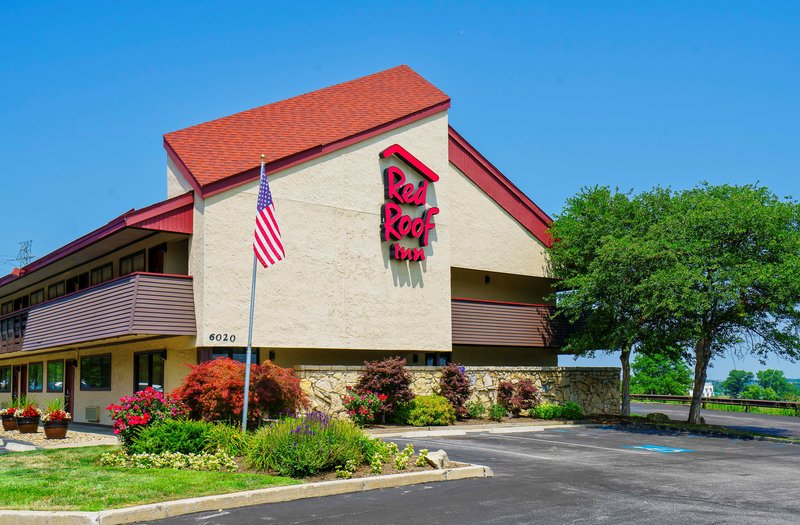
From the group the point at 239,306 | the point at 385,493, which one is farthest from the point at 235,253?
the point at 385,493

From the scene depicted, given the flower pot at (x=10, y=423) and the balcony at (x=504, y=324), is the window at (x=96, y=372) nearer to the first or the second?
the flower pot at (x=10, y=423)

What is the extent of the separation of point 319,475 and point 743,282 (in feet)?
58.6

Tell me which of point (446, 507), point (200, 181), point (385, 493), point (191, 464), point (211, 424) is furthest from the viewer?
point (200, 181)

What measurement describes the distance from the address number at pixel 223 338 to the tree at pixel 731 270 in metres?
14.0

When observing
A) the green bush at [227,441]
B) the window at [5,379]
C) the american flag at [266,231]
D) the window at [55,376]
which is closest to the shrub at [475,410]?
the american flag at [266,231]

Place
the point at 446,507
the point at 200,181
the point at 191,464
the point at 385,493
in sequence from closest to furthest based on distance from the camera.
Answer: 1. the point at 446,507
2. the point at 385,493
3. the point at 191,464
4. the point at 200,181

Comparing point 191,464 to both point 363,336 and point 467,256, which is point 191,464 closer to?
point 363,336

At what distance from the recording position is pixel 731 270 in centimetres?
2716

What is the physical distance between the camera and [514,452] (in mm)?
20203

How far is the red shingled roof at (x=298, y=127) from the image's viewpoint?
82.5ft

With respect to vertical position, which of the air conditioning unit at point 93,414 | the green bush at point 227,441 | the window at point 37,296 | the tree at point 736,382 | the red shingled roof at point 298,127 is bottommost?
the tree at point 736,382

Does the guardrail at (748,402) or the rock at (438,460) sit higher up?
the rock at (438,460)

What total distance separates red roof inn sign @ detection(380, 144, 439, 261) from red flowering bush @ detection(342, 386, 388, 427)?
5151 mm

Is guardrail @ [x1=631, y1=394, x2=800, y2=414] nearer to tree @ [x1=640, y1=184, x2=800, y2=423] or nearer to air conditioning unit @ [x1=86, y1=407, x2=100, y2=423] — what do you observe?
tree @ [x1=640, y1=184, x2=800, y2=423]
